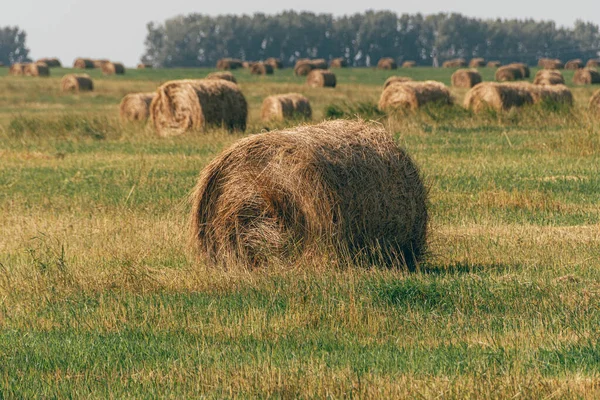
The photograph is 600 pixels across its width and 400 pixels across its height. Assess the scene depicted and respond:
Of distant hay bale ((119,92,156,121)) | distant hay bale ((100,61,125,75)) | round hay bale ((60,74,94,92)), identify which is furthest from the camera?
distant hay bale ((100,61,125,75))

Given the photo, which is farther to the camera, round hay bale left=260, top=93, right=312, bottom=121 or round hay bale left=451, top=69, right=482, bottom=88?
round hay bale left=451, top=69, right=482, bottom=88

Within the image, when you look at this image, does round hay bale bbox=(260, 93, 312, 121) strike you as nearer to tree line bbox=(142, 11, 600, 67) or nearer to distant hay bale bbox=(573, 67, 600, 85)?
distant hay bale bbox=(573, 67, 600, 85)

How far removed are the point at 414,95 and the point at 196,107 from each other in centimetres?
713

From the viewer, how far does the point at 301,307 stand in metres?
7.89

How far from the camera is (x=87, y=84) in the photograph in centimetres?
5222

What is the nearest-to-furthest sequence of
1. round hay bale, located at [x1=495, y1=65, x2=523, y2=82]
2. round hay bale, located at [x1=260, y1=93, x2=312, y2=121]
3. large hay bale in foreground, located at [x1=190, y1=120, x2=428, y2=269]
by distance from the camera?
large hay bale in foreground, located at [x1=190, y1=120, x2=428, y2=269], round hay bale, located at [x1=260, y1=93, x2=312, y2=121], round hay bale, located at [x1=495, y1=65, x2=523, y2=82]

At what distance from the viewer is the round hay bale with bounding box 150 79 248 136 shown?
24.0 metres

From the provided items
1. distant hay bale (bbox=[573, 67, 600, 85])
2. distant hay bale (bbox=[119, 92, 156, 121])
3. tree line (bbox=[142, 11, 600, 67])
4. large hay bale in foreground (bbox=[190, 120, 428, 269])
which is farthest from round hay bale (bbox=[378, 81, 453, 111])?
tree line (bbox=[142, 11, 600, 67])

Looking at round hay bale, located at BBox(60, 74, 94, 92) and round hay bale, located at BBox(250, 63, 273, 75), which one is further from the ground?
round hay bale, located at BBox(60, 74, 94, 92)

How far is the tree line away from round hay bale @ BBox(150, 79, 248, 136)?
111m

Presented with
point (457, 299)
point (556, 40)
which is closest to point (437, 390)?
point (457, 299)

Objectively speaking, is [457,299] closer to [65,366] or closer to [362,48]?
[65,366]

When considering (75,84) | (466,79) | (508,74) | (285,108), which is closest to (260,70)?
(508,74)

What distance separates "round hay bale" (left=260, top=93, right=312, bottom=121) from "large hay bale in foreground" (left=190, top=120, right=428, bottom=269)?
18357 millimetres
